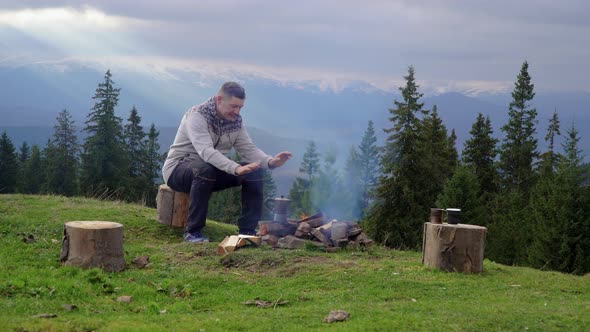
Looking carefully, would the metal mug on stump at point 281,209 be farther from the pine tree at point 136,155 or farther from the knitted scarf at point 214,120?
the pine tree at point 136,155

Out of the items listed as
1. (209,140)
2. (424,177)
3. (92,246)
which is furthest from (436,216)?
(424,177)

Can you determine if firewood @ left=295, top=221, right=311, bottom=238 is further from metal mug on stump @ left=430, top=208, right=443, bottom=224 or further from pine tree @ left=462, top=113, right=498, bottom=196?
pine tree @ left=462, top=113, right=498, bottom=196

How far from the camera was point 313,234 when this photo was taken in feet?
30.1

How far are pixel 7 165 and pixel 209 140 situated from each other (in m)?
62.0

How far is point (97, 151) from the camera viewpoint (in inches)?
2231

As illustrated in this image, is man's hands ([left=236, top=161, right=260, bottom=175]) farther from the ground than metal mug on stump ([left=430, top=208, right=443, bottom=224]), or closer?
farther from the ground

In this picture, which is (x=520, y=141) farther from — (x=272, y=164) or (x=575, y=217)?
(x=272, y=164)

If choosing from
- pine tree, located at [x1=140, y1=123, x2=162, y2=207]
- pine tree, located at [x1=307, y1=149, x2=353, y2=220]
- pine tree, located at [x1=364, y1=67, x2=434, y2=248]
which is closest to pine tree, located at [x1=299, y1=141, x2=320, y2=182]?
pine tree, located at [x1=140, y1=123, x2=162, y2=207]

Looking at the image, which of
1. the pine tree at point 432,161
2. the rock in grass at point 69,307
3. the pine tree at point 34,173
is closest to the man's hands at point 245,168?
the rock in grass at point 69,307

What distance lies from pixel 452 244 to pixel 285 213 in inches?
122

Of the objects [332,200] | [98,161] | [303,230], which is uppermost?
[98,161]

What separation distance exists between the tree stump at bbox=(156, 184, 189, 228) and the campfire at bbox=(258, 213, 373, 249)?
1.58 meters

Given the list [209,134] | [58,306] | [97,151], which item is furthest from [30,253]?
[97,151]

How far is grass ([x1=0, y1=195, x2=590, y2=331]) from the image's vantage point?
5.00 m
